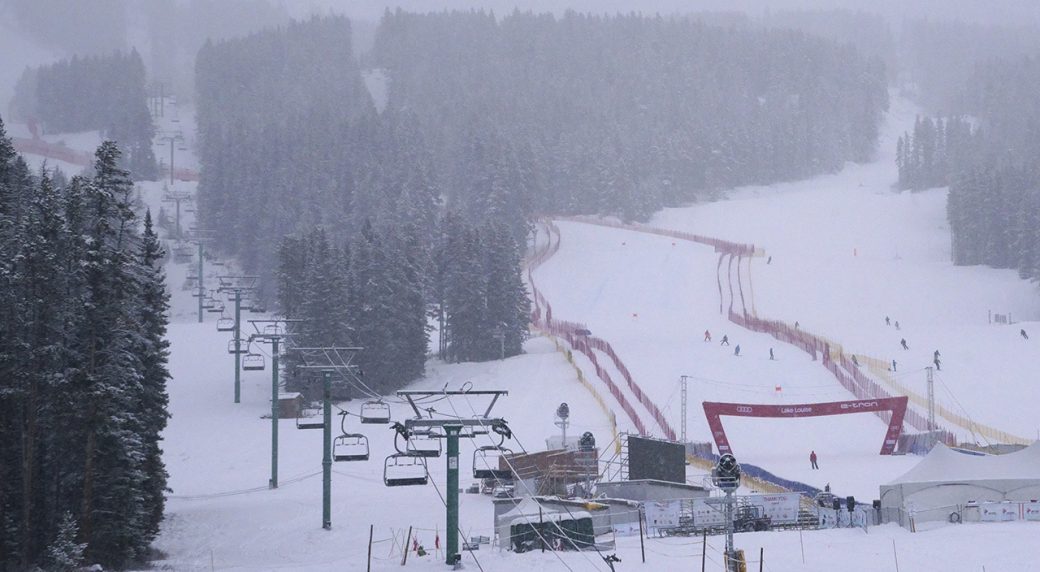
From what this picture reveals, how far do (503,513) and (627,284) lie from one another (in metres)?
57.4

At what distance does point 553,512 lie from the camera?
1125 inches

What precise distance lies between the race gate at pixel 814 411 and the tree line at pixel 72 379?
21.3 m

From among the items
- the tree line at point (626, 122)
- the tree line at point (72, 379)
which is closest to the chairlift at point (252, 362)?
the tree line at point (72, 379)

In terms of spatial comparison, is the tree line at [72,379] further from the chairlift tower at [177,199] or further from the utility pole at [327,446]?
the chairlift tower at [177,199]

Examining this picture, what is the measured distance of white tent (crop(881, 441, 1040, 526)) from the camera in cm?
2973

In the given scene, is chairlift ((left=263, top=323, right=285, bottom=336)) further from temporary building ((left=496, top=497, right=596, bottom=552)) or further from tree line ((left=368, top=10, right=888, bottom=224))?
tree line ((left=368, top=10, right=888, bottom=224))

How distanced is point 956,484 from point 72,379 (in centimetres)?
2143

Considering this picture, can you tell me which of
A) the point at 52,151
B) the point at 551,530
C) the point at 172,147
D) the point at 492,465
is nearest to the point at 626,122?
the point at 172,147

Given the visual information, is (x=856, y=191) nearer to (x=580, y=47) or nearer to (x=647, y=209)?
(x=647, y=209)

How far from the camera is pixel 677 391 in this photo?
175 feet

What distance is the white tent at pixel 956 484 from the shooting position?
29.7 metres

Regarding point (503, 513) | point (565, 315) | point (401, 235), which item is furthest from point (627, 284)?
point (503, 513)

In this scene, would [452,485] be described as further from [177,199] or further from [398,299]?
[177,199]

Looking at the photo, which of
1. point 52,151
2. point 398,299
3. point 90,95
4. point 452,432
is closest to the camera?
point 452,432
